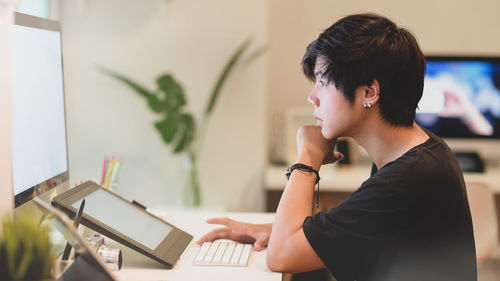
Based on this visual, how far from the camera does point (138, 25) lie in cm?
322

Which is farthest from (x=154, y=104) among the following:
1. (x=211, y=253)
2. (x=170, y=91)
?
(x=211, y=253)

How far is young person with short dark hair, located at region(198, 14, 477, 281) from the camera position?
1.11 metres

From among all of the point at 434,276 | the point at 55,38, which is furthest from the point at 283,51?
the point at 434,276

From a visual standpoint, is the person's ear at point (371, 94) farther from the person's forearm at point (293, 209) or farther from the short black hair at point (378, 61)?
the person's forearm at point (293, 209)

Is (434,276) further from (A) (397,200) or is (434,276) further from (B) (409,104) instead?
(B) (409,104)

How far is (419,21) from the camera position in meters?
3.60

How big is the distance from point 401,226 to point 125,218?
22.8 inches

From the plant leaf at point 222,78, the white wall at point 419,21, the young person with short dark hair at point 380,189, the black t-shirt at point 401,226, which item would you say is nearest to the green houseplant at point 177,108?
the plant leaf at point 222,78

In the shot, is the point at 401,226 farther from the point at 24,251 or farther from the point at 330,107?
the point at 24,251

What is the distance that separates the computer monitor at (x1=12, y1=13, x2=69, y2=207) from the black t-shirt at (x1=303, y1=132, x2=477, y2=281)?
0.57 meters

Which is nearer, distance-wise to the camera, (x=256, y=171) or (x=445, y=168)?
(x=445, y=168)

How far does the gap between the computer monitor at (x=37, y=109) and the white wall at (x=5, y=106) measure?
0.23ft

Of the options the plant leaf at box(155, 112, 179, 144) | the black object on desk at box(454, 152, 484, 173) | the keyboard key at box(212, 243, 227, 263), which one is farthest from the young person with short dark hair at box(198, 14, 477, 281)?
the black object on desk at box(454, 152, 484, 173)

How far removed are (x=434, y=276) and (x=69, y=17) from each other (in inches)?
105
